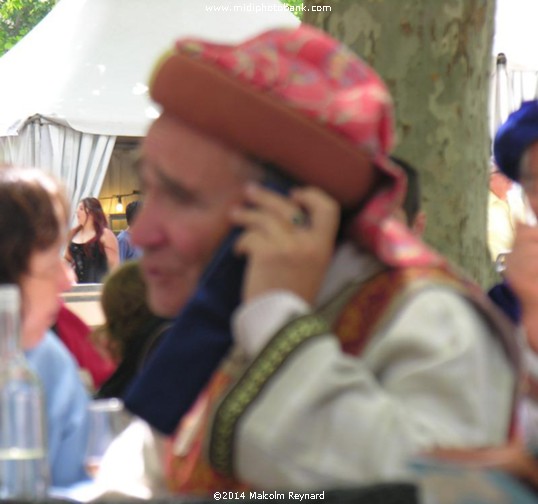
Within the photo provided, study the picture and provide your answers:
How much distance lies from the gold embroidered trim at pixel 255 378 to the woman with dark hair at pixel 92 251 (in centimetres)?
875

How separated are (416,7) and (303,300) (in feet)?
9.09

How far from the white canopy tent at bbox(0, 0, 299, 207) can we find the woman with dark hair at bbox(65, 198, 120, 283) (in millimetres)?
3172

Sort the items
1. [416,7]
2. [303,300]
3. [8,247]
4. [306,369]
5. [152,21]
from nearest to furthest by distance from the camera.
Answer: [306,369]
[303,300]
[8,247]
[416,7]
[152,21]

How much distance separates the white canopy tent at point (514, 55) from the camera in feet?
42.7

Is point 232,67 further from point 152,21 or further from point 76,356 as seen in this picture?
point 152,21

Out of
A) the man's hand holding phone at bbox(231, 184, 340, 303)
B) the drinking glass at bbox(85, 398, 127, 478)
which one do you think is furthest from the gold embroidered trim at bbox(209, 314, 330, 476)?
the drinking glass at bbox(85, 398, 127, 478)

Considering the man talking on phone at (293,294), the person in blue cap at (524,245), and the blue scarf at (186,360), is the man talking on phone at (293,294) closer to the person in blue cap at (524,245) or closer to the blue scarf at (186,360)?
the blue scarf at (186,360)

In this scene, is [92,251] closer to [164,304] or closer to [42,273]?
[42,273]

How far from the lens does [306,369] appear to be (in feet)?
4.82

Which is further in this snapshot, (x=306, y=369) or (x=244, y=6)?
(x=244, y=6)

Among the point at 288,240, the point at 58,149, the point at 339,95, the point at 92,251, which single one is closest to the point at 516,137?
the point at 339,95

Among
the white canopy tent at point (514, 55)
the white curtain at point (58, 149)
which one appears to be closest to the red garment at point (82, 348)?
the white canopy tent at point (514, 55)

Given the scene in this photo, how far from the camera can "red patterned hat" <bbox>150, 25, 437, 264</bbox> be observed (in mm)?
1680

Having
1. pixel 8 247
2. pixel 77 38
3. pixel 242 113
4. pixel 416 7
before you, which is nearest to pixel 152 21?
pixel 77 38
